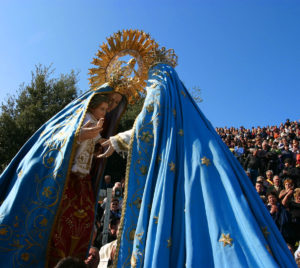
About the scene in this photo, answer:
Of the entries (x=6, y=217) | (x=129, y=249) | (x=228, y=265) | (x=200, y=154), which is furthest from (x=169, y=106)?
(x=6, y=217)

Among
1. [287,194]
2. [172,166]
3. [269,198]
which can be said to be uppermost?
[287,194]

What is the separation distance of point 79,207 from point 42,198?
23.0 inches

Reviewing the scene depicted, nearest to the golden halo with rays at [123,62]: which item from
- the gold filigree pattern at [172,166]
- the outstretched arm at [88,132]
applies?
the outstretched arm at [88,132]

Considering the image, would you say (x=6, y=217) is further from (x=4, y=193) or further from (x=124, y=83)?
(x=124, y=83)

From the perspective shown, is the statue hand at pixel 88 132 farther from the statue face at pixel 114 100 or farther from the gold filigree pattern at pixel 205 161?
the gold filigree pattern at pixel 205 161

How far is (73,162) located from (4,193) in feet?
2.92

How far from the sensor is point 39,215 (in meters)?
3.36

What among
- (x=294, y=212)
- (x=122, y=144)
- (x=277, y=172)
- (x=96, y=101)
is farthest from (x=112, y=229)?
(x=277, y=172)

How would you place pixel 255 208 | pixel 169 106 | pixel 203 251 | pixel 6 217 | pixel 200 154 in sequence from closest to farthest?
pixel 203 251, pixel 255 208, pixel 200 154, pixel 6 217, pixel 169 106

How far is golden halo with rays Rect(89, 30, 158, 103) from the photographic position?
454 centimetres

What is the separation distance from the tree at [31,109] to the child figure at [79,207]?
12.9m

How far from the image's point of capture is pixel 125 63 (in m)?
4.69

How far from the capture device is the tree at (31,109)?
16.1 metres

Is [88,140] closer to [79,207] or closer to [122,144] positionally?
[122,144]
